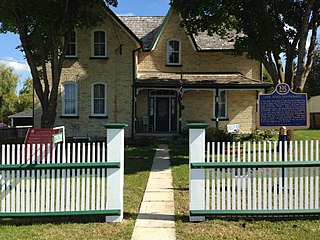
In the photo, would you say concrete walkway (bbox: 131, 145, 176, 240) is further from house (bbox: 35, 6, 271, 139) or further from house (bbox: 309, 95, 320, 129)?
house (bbox: 309, 95, 320, 129)

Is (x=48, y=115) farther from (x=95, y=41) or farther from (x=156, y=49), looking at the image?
(x=156, y=49)

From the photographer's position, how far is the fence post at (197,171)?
564 centimetres

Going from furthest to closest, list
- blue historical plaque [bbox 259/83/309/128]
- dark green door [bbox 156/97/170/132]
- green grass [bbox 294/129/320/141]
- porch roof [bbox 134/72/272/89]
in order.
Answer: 1. dark green door [bbox 156/97/170/132]
2. green grass [bbox 294/129/320/141]
3. porch roof [bbox 134/72/272/89]
4. blue historical plaque [bbox 259/83/309/128]

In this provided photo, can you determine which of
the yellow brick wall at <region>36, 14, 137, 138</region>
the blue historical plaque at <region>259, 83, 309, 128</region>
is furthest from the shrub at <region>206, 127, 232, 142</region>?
the blue historical plaque at <region>259, 83, 309, 128</region>

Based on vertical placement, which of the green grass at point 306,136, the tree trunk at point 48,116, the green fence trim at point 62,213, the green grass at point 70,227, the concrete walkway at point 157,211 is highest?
the tree trunk at point 48,116

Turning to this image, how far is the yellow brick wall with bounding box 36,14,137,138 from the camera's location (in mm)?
20938

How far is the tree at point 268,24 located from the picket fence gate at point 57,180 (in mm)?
10589

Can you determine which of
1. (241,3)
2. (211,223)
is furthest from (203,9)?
(211,223)

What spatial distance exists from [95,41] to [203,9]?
8504 millimetres

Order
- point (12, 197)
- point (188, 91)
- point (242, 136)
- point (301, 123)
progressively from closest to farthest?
1. point (12, 197)
2. point (301, 123)
3. point (242, 136)
4. point (188, 91)

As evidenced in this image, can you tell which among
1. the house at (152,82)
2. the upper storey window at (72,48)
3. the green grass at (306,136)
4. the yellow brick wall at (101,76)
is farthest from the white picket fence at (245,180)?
the upper storey window at (72,48)

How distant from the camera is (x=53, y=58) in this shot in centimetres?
1612

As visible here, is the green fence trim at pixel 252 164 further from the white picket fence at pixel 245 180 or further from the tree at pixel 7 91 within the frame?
the tree at pixel 7 91

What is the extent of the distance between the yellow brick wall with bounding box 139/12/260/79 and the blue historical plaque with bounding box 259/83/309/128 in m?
16.4
